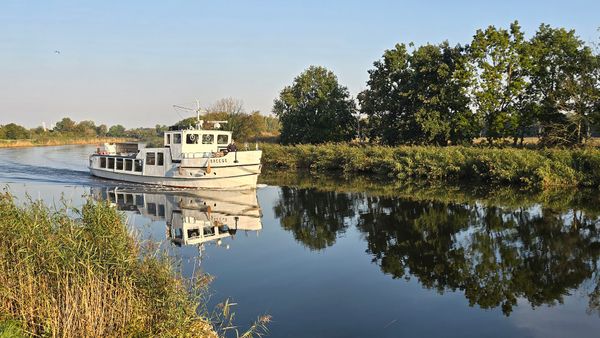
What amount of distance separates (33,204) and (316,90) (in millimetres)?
56222

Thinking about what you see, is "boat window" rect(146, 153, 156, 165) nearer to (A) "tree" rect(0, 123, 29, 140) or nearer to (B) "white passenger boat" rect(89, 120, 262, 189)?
(B) "white passenger boat" rect(89, 120, 262, 189)

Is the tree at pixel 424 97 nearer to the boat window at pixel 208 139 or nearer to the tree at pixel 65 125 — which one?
the boat window at pixel 208 139

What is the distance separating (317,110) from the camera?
63.7 m

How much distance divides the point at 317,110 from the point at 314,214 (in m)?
40.7

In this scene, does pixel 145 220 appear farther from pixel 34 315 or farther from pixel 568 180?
pixel 568 180

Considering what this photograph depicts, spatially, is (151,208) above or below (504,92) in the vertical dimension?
below

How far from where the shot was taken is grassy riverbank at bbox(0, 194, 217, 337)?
7719 millimetres

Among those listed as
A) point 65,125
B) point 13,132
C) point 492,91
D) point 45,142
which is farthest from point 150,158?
point 65,125

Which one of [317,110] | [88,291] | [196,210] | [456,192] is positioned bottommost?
[196,210]

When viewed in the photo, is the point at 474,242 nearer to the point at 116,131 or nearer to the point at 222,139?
the point at 222,139

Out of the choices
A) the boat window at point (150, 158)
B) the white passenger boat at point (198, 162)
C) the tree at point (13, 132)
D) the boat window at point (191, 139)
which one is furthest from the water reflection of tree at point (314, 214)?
the tree at point (13, 132)

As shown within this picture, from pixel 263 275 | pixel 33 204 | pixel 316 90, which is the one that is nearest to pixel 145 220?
pixel 263 275

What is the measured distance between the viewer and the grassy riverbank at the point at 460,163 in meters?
30.6

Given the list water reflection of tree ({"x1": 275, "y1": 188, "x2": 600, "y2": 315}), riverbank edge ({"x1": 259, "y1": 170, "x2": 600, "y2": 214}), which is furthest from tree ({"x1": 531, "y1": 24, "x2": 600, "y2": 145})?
water reflection of tree ({"x1": 275, "y1": 188, "x2": 600, "y2": 315})
